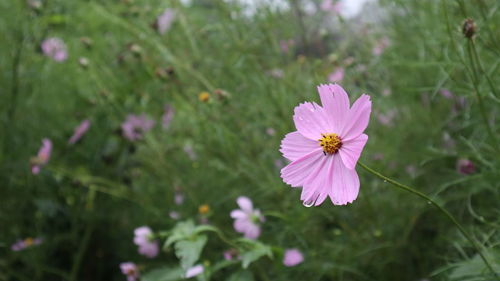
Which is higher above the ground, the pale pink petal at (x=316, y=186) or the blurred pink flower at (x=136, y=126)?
the blurred pink flower at (x=136, y=126)

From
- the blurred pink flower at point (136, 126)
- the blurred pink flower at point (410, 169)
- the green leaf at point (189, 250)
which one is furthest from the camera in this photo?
the blurred pink flower at point (136, 126)

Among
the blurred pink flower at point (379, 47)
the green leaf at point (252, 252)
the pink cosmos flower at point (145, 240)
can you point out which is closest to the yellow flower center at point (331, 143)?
the green leaf at point (252, 252)

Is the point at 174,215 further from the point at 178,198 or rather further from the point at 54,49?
the point at 54,49

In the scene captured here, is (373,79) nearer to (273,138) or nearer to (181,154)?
(273,138)

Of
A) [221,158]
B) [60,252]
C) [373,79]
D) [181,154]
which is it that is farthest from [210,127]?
[60,252]

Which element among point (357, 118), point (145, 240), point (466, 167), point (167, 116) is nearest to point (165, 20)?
point (167, 116)

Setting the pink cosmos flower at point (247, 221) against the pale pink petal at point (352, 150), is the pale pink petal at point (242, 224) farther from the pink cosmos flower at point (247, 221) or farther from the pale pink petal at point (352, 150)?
the pale pink petal at point (352, 150)

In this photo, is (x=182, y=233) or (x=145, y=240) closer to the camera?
(x=182, y=233)
